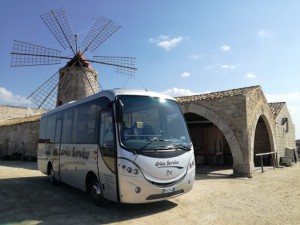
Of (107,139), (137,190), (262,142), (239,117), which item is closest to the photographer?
(137,190)

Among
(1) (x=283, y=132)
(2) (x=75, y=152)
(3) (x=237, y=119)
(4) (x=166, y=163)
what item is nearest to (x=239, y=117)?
(3) (x=237, y=119)

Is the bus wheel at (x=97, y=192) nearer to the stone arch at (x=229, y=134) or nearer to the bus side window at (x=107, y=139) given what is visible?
the bus side window at (x=107, y=139)

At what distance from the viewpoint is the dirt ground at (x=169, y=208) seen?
553cm

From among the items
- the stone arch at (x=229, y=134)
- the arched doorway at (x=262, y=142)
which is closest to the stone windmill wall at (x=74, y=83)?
the stone arch at (x=229, y=134)

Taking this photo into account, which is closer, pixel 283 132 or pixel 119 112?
pixel 119 112

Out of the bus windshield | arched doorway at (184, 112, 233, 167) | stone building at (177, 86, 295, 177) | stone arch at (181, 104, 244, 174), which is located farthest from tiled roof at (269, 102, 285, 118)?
the bus windshield

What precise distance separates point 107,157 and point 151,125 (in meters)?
1.20

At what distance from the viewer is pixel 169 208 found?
6.33 meters

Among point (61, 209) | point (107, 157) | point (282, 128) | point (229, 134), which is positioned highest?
point (282, 128)

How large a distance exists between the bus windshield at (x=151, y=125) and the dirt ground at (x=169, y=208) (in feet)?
4.62

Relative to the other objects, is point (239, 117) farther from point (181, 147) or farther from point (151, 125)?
point (151, 125)

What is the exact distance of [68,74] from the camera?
21.5 meters

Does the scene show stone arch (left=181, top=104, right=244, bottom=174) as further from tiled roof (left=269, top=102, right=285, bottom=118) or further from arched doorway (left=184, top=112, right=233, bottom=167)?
tiled roof (left=269, top=102, right=285, bottom=118)

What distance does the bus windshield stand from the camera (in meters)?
5.93
